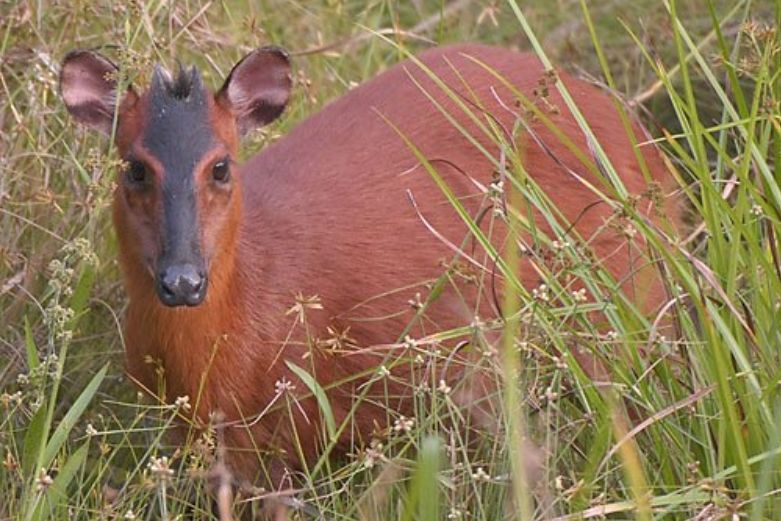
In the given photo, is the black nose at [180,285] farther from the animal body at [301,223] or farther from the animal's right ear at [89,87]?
the animal's right ear at [89,87]

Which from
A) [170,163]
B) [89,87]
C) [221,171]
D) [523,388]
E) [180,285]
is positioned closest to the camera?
[523,388]

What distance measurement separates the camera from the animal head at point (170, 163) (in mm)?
4387

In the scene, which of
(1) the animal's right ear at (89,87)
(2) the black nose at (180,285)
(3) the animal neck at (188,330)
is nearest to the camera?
(2) the black nose at (180,285)

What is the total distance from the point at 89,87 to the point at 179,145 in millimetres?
459

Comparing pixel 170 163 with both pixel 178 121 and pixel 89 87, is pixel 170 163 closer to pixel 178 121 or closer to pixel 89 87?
pixel 178 121

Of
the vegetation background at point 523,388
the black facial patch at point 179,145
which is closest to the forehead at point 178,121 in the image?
the black facial patch at point 179,145

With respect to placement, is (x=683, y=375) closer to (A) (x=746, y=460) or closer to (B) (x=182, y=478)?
(A) (x=746, y=460)

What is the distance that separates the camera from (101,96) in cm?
488

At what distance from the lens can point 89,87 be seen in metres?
4.88

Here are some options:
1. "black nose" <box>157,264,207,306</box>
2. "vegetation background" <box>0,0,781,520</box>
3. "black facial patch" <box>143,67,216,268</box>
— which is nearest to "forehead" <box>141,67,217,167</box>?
"black facial patch" <box>143,67,216,268</box>

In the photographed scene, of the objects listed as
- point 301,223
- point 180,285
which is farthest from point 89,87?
point 180,285

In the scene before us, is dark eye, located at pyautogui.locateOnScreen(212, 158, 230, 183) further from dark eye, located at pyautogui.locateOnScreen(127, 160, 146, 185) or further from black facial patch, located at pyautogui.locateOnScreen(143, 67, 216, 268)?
dark eye, located at pyautogui.locateOnScreen(127, 160, 146, 185)

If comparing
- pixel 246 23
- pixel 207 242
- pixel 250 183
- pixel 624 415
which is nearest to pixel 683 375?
pixel 624 415

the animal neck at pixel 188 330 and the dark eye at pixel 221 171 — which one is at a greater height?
the dark eye at pixel 221 171
